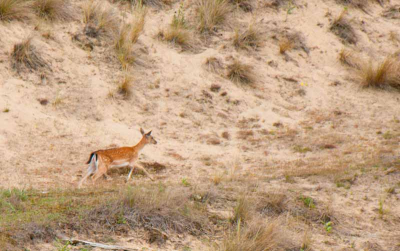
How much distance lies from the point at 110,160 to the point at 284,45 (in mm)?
6295

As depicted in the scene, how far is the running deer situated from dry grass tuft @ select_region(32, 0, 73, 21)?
4261 millimetres

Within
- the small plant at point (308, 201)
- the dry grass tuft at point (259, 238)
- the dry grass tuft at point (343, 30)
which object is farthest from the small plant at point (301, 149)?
the dry grass tuft at point (343, 30)

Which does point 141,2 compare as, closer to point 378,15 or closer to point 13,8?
point 13,8

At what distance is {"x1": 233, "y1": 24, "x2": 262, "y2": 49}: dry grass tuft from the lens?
1405 centimetres

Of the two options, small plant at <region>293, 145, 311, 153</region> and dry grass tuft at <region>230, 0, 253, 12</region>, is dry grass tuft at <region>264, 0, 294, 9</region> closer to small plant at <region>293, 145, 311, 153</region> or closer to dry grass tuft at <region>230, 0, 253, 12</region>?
dry grass tuft at <region>230, 0, 253, 12</region>

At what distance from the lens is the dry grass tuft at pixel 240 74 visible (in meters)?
13.3

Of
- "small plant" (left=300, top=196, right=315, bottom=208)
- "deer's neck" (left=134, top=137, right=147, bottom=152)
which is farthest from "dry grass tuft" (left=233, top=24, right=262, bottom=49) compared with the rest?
"small plant" (left=300, top=196, right=315, bottom=208)

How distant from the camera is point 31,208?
7.26 meters

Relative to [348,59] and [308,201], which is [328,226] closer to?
[308,201]

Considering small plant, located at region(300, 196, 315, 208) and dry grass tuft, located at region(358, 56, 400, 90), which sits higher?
dry grass tuft, located at region(358, 56, 400, 90)

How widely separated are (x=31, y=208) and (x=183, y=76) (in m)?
6.33

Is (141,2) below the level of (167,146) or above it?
above

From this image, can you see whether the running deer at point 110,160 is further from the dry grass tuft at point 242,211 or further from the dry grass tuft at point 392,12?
the dry grass tuft at point 392,12

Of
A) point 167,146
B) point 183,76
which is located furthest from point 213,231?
point 183,76
